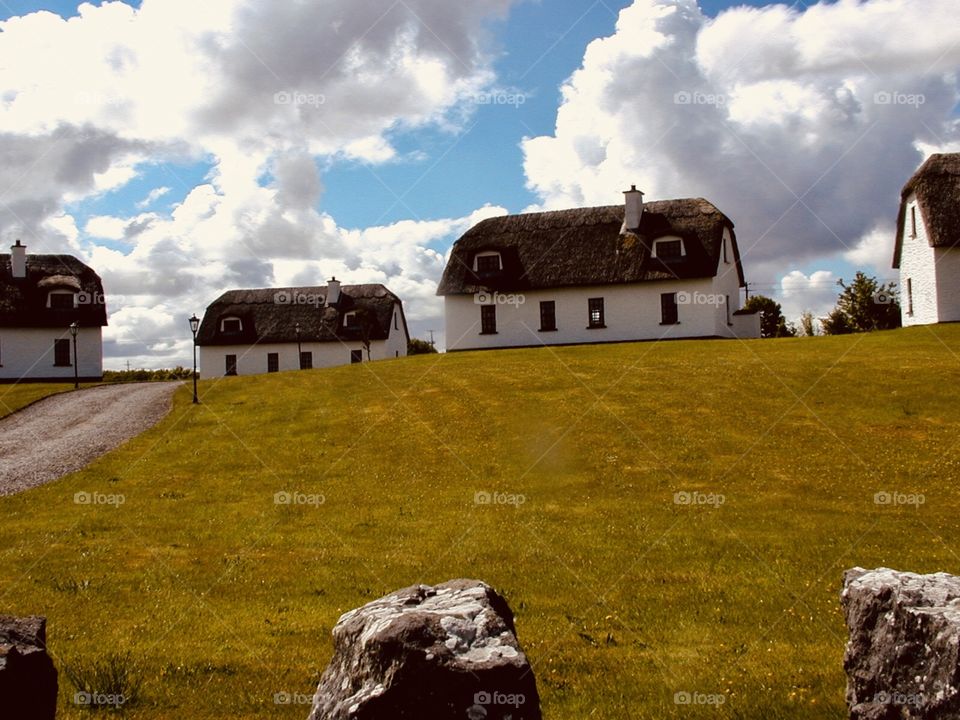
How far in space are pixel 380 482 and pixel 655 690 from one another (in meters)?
11.9

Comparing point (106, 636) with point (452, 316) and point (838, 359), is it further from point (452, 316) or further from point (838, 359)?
point (452, 316)

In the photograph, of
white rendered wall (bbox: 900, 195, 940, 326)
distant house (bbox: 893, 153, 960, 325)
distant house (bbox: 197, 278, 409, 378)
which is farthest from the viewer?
distant house (bbox: 197, 278, 409, 378)

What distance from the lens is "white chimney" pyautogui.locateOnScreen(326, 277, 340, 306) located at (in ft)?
216

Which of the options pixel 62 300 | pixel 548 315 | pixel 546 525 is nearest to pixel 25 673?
pixel 546 525

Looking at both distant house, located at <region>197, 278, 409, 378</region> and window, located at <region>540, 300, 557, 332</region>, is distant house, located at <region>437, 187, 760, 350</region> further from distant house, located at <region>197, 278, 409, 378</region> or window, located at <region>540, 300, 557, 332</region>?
distant house, located at <region>197, 278, 409, 378</region>

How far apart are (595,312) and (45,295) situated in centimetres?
3538

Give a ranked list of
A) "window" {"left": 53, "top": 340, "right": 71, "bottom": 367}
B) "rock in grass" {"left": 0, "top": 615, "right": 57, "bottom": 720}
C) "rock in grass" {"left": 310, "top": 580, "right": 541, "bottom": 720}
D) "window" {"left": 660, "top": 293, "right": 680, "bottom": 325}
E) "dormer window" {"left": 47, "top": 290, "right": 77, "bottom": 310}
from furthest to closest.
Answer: "dormer window" {"left": 47, "top": 290, "right": 77, "bottom": 310} < "window" {"left": 53, "top": 340, "right": 71, "bottom": 367} < "window" {"left": 660, "top": 293, "right": 680, "bottom": 325} < "rock in grass" {"left": 0, "top": 615, "right": 57, "bottom": 720} < "rock in grass" {"left": 310, "top": 580, "right": 541, "bottom": 720}

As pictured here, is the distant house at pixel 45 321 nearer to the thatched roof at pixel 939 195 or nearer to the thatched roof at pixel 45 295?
the thatched roof at pixel 45 295

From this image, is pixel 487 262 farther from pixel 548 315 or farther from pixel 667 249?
pixel 667 249

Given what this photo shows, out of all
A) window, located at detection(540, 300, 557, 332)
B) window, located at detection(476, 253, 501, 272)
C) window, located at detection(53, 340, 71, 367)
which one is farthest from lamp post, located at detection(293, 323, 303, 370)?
window, located at detection(540, 300, 557, 332)

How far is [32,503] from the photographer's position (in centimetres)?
1861

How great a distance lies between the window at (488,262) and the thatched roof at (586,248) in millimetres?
448

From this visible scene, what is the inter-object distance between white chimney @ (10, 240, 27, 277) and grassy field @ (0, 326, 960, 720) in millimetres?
30879

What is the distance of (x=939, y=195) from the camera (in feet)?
136
